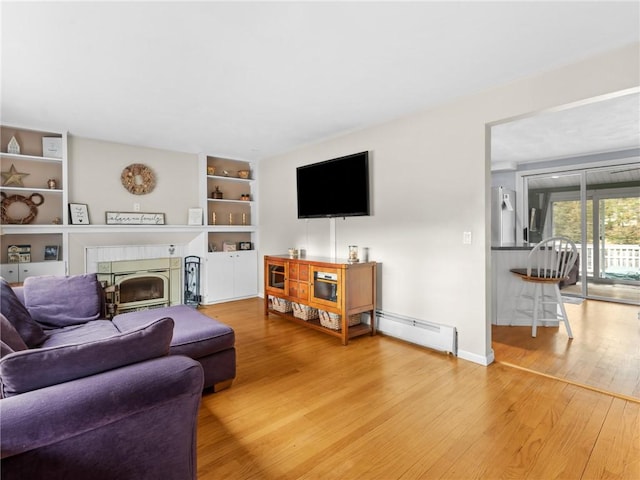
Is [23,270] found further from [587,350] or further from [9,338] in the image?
[587,350]

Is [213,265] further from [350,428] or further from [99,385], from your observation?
[99,385]

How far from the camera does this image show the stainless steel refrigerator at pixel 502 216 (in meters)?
5.68

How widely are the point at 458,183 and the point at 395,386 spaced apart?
1825 mm

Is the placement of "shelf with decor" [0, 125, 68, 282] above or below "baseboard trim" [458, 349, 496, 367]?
above

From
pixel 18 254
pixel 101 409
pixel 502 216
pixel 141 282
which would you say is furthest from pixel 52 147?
pixel 502 216

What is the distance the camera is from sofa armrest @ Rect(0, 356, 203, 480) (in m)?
0.95

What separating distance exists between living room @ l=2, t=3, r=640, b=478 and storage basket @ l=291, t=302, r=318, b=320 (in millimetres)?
826

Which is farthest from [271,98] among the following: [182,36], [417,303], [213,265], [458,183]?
[213,265]

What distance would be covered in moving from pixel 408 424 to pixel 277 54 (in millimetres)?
2509

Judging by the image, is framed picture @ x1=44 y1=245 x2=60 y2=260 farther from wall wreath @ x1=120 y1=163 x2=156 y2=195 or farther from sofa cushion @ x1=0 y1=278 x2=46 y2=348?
sofa cushion @ x1=0 y1=278 x2=46 y2=348

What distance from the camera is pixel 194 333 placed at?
2299mm

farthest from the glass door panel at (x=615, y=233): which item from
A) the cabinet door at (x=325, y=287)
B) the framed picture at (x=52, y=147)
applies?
the framed picture at (x=52, y=147)

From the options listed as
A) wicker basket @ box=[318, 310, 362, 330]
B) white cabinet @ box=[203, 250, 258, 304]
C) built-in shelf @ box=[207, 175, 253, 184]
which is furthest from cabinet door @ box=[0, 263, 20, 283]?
wicker basket @ box=[318, 310, 362, 330]

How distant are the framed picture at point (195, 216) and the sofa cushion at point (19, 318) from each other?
114 inches
